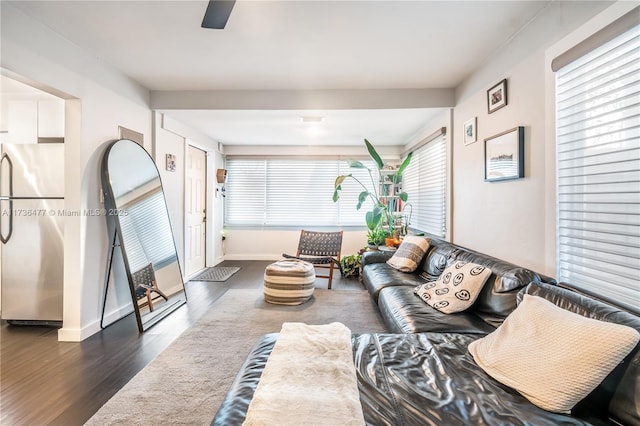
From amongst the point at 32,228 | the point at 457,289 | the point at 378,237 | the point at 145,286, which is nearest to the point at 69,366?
the point at 145,286

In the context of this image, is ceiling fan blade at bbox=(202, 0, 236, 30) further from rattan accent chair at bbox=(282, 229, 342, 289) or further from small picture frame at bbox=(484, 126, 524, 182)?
rattan accent chair at bbox=(282, 229, 342, 289)

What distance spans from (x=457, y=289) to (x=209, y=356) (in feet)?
6.08

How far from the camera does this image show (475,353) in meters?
1.35

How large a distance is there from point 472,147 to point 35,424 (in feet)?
12.3

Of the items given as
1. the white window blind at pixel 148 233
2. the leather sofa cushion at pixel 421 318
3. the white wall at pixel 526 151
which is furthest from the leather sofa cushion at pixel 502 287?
the white window blind at pixel 148 233

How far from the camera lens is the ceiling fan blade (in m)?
1.40

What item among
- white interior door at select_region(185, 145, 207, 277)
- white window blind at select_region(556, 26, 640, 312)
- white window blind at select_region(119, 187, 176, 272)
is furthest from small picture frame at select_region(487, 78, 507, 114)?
white interior door at select_region(185, 145, 207, 277)

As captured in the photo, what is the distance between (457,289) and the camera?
6.69 ft

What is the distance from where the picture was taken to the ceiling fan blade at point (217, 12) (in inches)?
55.2

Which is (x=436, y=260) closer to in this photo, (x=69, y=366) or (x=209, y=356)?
(x=209, y=356)

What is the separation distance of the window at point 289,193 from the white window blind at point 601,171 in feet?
13.2

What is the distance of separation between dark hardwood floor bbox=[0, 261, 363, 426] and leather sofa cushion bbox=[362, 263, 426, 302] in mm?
1799

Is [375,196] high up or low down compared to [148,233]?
up

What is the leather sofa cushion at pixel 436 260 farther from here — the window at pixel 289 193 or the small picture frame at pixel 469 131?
the window at pixel 289 193
